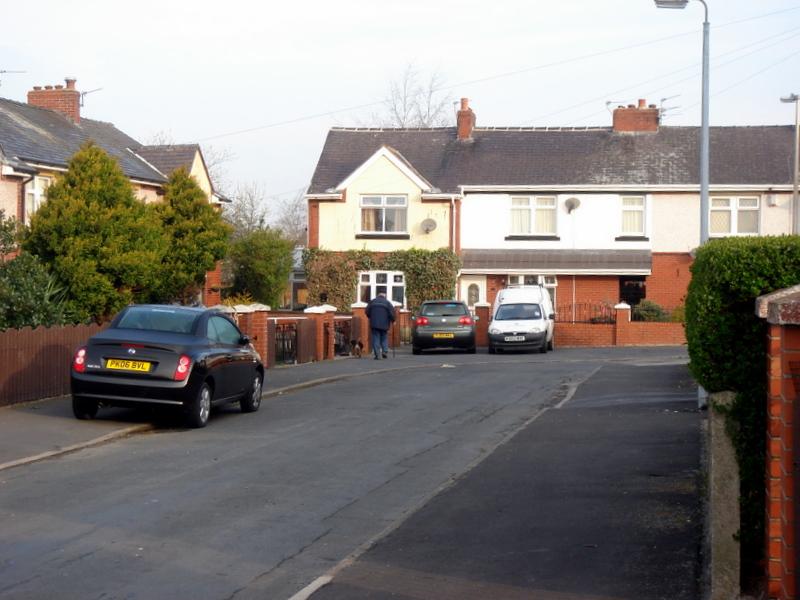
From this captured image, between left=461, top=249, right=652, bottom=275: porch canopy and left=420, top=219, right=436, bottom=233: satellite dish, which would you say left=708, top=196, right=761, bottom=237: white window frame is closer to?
left=461, top=249, right=652, bottom=275: porch canopy

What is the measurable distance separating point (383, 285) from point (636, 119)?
12.1 m

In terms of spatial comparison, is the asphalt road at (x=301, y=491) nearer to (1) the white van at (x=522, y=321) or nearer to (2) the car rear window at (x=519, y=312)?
(1) the white van at (x=522, y=321)

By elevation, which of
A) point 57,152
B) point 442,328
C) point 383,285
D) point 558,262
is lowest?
point 442,328

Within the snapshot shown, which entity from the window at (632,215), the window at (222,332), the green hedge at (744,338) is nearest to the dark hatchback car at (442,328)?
the window at (632,215)

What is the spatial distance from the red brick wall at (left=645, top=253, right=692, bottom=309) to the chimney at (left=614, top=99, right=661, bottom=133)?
5.85 meters

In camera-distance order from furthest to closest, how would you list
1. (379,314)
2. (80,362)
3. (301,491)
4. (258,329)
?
(379,314)
(258,329)
(80,362)
(301,491)

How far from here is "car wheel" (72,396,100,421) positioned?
14.8m

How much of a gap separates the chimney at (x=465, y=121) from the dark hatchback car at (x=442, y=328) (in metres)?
14.2

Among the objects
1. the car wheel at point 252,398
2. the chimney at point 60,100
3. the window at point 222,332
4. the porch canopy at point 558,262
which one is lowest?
the car wheel at point 252,398

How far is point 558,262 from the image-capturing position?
1651 inches

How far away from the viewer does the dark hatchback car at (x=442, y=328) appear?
3259 cm

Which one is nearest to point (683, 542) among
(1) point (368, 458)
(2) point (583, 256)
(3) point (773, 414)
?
(3) point (773, 414)

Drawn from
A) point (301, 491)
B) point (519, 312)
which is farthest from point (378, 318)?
point (301, 491)

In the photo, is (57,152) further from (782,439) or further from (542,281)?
(782,439)
